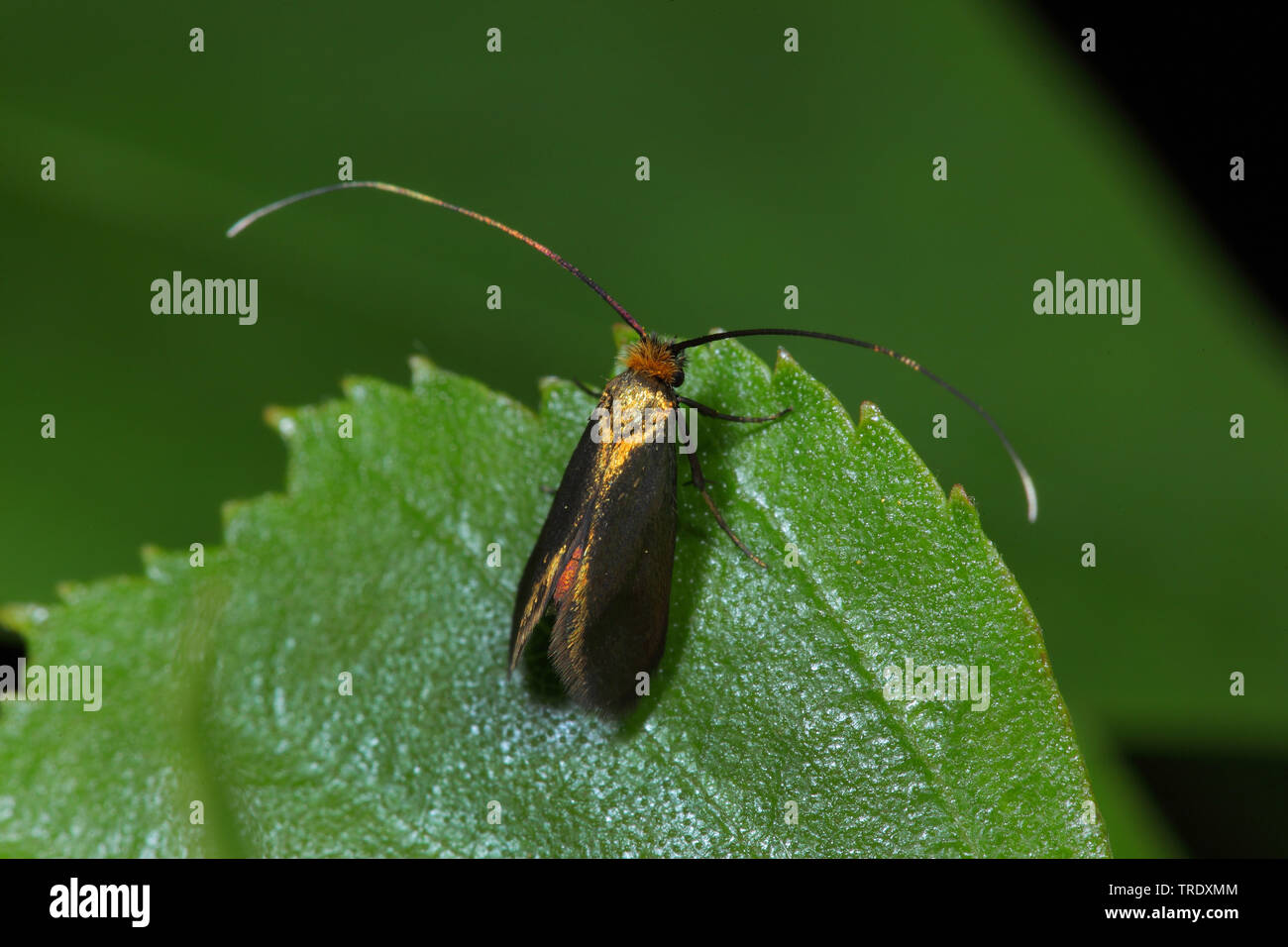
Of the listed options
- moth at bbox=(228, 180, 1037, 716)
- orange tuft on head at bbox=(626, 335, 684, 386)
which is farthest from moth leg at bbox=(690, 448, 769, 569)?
orange tuft on head at bbox=(626, 335, 684, 386)

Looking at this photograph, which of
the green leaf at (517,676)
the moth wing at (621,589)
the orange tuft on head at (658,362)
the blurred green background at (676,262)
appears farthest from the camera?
the blurred green background at (676,262)

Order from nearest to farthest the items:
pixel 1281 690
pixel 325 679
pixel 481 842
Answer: pixel 481 842
pixel 325 679
pixel 1281 690

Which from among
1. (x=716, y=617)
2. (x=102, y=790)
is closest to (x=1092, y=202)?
(x=716, y=617)

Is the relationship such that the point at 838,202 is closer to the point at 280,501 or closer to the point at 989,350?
the point at 989,350

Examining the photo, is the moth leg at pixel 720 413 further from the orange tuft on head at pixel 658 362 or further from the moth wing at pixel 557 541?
the moth wing at pixel 557 541

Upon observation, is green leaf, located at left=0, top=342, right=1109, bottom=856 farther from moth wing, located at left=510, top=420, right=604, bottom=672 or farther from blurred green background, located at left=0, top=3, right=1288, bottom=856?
blurred green background, located at left=0, top=3, right=1288, bottom=856

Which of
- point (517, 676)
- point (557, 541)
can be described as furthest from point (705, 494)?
point (517, 676)

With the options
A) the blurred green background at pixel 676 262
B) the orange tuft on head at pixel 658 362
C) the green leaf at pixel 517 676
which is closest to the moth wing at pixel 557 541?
the green leaf at pixel 517 676
